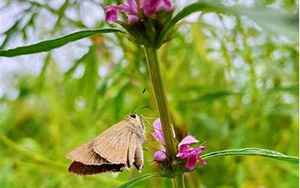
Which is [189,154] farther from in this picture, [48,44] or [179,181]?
[48,44]

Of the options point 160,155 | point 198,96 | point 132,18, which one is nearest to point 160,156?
point 160,155

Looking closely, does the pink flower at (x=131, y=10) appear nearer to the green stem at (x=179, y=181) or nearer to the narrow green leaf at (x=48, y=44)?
the narrow green leaf at (x=48, y=44)

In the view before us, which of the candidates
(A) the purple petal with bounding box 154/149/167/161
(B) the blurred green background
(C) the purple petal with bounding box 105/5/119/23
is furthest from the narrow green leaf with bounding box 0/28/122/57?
(B) the blurred green background

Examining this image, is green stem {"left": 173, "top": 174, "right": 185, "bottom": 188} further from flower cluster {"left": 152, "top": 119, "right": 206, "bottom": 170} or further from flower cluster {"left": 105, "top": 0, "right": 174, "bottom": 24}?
flower cluster {"left": 105, "top": 0, "right": 174, "bottom": 24}

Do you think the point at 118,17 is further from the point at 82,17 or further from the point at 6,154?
the point at 6,154

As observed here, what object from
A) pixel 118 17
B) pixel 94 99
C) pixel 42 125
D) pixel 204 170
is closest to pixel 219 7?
pixel 118 17

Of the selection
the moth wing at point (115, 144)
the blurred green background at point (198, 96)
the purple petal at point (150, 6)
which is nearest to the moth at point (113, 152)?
the moth wing at point (115, 144)
